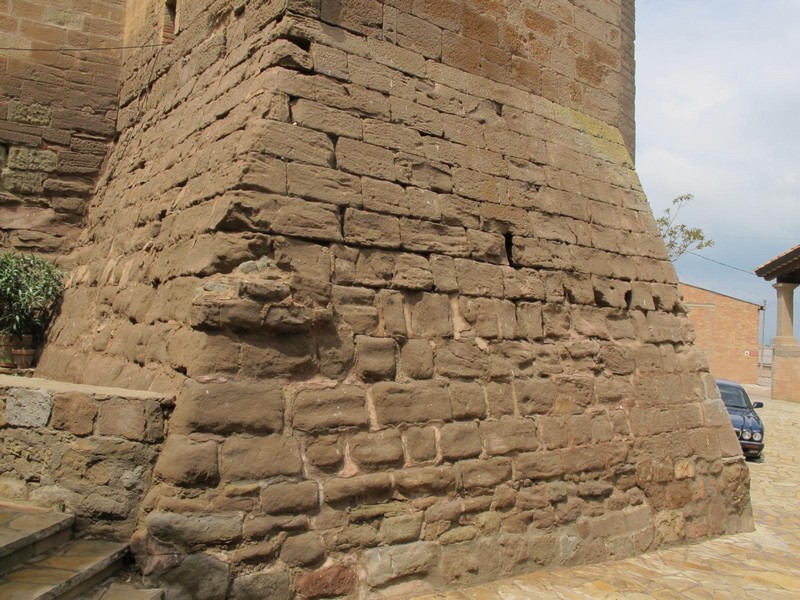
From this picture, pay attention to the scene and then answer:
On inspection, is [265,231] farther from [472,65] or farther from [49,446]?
[472,65]

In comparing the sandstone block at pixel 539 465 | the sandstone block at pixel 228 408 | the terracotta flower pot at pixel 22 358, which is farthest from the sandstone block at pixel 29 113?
the sandstone block at pixel 539 465

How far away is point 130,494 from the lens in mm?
3211

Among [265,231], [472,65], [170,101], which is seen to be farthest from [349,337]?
[170,101]

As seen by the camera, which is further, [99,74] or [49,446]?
[99,74]

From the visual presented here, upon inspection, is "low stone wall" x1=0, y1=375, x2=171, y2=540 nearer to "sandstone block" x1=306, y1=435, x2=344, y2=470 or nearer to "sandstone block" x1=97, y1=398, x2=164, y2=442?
"sandstone block" x1=97, y1=398, x2=164, y2=442

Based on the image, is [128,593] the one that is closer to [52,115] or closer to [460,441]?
[460,441]

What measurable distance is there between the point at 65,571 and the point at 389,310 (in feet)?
6.73

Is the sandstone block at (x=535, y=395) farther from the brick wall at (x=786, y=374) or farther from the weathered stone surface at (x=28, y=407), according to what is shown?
the brick wall at (x=786, y=374)

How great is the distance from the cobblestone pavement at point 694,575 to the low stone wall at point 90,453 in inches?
66.1

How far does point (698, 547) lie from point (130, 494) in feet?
13.3

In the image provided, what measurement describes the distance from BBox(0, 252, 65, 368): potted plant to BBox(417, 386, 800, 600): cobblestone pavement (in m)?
3.91

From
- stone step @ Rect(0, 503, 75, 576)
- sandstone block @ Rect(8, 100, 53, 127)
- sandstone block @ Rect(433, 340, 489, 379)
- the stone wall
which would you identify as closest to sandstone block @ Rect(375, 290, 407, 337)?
sandstone block @ Rect(433, 340, 489, 379)

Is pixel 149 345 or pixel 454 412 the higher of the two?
pixel 149 345

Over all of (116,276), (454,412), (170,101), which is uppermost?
(170,101)
